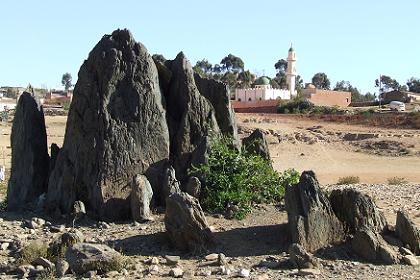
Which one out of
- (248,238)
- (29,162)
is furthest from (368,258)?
(29,162)

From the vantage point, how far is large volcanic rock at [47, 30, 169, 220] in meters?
12.6

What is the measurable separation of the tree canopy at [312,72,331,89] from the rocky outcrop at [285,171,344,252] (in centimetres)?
12653

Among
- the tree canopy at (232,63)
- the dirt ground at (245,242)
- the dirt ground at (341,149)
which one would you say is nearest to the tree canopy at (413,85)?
the tree canopy at (232,63)

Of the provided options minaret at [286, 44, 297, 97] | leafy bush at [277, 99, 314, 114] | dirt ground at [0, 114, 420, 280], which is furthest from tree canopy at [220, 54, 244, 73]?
dirt ground at [0, 114, 420, 280]

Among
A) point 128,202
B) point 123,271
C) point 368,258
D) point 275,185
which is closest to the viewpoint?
point 123,271

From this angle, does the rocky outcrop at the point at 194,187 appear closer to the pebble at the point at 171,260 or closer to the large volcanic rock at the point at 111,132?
the large volcanic rock at the point at 111,132

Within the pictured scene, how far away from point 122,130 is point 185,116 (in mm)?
1492

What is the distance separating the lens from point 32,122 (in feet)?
47.1

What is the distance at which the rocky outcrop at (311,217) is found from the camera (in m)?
10.3

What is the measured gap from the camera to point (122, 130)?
1288 centimetres

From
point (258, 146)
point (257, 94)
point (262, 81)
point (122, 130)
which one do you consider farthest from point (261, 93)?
point (122, 130)

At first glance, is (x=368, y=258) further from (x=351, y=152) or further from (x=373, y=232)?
(x=351, y=152)

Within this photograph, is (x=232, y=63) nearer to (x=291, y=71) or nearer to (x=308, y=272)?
(x=291, y=71)

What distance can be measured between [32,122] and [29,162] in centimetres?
91
